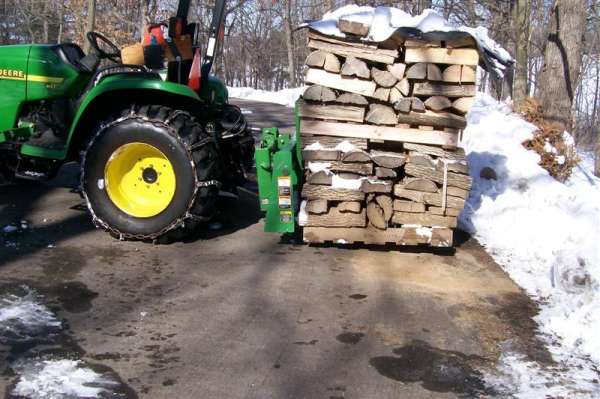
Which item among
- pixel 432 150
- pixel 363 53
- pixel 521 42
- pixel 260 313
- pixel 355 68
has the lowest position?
pixel 260 313

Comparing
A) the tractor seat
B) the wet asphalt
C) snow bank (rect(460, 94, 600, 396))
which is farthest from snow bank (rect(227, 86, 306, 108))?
the wet asphalt

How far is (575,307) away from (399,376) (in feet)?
5.29

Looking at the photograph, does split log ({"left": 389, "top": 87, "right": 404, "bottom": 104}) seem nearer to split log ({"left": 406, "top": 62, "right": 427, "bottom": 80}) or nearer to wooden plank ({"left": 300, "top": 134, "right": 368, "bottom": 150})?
split log ({"left": 406, "top": 62, "right": 427, "bottom": 80})

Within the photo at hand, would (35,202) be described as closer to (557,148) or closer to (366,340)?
(366,340)

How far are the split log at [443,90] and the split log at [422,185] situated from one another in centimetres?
73

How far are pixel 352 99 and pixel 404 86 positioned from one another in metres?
0.45

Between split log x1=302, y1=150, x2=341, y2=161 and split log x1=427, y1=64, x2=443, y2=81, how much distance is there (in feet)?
3.21

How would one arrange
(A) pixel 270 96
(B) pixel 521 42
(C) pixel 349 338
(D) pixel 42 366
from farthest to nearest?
(A) pixel 270 96, (B) pixel 521 42, (C) pixel 349 338, (D) pixel 42 366

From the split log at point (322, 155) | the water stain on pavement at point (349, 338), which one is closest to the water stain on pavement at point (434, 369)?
the water stain on pavement at point (349, 338)

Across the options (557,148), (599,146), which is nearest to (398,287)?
(557,148)

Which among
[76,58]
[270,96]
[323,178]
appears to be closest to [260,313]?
[323,178]

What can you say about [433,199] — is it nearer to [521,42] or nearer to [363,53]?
[363,53]

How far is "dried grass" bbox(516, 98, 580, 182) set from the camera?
8.41 meters

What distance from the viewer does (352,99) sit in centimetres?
542
